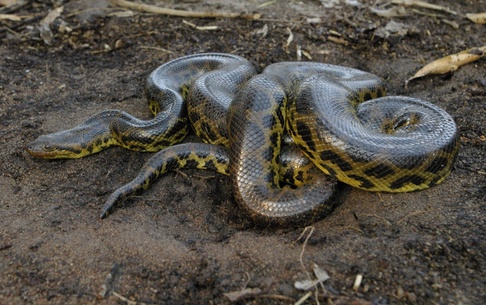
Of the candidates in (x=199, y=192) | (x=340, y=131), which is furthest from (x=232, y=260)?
(x=340, y=131)

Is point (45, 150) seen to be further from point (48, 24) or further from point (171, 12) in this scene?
point (171, 12)

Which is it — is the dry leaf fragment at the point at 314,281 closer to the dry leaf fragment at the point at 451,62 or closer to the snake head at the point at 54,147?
the snake head at the point at 54,147

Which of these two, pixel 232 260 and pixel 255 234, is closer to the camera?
pixel 232 260

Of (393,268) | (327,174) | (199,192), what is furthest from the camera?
(199,192)

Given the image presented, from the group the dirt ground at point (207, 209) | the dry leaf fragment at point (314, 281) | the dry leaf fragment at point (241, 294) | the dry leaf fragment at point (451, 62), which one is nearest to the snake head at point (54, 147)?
the dirt ground at point (207, 209)

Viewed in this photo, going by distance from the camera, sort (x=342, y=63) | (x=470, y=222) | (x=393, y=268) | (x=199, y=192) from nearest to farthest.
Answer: (x=393, y=268) < (x=470, y=222) < (x=199, y=192) < (x=342, y=63)

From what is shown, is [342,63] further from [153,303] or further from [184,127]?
[153,303]

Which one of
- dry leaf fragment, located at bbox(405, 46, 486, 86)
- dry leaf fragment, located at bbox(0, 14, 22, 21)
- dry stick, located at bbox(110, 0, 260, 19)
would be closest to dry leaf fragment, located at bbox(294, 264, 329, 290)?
dry leaf fragment, located at bbox(405, 46, 486, 86)

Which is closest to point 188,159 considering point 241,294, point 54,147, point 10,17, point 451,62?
point 54,147
